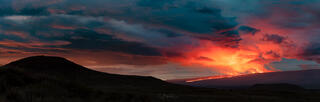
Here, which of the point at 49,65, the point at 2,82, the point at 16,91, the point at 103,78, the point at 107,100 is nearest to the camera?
the point at 16,91

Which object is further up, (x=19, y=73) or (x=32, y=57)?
(x=32, y=57)

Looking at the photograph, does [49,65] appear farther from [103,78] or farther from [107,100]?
[107,100]

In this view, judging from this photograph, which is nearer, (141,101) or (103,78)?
(141,101)

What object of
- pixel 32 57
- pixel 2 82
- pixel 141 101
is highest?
pixel 32 57

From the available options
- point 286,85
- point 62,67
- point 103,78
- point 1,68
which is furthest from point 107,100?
point 286,85

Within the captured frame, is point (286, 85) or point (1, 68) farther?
point (286, 85)

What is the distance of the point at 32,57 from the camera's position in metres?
117

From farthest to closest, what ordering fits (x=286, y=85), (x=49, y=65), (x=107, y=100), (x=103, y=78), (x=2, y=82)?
(x=286, y=85) < (x=49, y=65) < (x=103, y=78) < (x=107, y=100) < (x=2, y=82)

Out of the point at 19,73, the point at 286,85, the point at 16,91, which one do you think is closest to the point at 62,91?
the point at 16,91

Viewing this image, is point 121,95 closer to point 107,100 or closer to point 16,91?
point 107,100

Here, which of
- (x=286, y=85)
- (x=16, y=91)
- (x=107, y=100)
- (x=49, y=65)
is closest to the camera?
(x=16, y=91)

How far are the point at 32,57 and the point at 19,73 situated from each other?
10648cm

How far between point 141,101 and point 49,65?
99518mm

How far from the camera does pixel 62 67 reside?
110 meters
